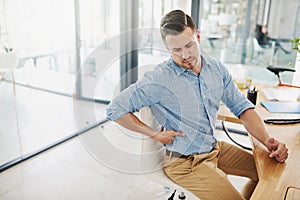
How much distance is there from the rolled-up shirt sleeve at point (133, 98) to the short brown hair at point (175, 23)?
8.2 inches

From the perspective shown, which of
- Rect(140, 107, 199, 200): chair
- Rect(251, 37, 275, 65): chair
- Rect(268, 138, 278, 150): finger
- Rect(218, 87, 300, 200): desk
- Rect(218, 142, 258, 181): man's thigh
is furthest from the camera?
Rect(251, 37, 275, 65): chair

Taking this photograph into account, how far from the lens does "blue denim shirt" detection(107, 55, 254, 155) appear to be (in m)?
1.22

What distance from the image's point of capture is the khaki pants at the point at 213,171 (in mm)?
1173

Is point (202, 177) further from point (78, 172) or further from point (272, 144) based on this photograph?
point (78, 172)

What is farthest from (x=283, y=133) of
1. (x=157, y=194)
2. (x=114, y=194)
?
(x=114, y=194)

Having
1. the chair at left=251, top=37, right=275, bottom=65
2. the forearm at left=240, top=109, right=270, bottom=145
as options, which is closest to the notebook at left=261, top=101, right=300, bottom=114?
the forearm at left=240, top=109, right=270, bottom=145

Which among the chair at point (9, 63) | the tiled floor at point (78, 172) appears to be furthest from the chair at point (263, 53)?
the chair at point (9, 63)

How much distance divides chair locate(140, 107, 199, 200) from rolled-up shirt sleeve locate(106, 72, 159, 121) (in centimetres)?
10

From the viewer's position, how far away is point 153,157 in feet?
4.54

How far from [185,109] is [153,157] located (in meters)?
0.31

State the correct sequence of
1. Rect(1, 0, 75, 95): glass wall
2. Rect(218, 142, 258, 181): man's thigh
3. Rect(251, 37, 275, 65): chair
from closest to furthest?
Rect(218, 142, 258, 181): man's thigh
Rect(1, 0, 75, 95): glass wall
Rect(251, 37, 275, 65): chair

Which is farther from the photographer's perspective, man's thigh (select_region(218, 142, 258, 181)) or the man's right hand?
man's thigh (select_region(218, 142, 258, 181))

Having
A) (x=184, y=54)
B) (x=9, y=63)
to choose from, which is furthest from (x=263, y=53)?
(x=9, y=63)

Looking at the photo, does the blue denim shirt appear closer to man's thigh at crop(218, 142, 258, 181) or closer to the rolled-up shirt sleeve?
the rolled-up shirt sleeve
